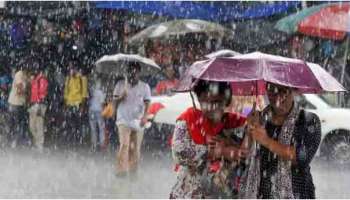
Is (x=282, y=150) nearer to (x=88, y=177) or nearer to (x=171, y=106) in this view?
(x=88, y=177)

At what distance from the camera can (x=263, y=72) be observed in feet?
13.5

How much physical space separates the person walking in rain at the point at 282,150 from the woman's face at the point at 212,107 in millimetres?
163

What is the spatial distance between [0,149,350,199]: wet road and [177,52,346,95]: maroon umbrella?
15.2 feet

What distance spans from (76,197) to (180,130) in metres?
4.68

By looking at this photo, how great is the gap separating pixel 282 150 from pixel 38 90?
11169 millimetres

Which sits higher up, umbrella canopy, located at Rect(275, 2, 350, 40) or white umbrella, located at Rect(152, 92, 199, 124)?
umbrella canopy, located at Rect(275, 2, 350, 40)

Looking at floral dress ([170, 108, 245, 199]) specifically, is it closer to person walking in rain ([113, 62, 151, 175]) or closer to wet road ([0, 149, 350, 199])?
wet road ([0, 149, 350, 199])

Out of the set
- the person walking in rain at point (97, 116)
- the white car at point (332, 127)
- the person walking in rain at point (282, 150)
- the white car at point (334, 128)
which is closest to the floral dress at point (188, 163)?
the person walking in rain at point (282, 150)

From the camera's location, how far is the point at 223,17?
17.3 meters

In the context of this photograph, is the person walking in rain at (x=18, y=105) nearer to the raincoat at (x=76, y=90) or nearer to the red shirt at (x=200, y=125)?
the raincoat at (x=76, y=90)

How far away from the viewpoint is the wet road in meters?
8.81

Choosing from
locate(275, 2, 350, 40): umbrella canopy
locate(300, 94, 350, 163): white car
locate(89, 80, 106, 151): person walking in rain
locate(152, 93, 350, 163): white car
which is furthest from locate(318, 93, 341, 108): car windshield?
locate(89, 80, 106, 151): person walking in rain

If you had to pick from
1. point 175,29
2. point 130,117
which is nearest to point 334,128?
point 130,117

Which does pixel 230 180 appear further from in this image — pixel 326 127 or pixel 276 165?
pixel 326 127
